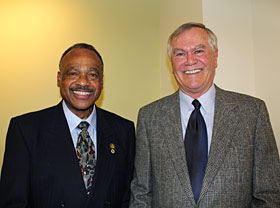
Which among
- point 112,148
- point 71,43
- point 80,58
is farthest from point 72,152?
point 71,43

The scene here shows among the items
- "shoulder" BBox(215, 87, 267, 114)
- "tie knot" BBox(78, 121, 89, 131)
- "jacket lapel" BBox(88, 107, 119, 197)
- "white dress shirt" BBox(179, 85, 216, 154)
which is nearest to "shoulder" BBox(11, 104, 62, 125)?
"tie knot" BBox(78, 121, 89, 131)

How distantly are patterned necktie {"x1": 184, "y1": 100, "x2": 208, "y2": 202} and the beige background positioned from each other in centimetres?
75

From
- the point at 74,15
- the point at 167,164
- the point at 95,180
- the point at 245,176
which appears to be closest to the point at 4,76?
the point at 74,15

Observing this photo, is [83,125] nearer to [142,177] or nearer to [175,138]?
[142,177]

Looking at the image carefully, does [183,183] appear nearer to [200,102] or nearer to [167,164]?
[167,164]

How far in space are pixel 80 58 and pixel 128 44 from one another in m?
1.05

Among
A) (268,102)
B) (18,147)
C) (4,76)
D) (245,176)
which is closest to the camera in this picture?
(245,176)

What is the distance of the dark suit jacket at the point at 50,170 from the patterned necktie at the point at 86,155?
0.04 metres

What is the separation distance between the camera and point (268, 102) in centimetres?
208

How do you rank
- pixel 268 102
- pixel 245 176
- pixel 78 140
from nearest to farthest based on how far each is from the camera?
pixel 245 176
pixel 78 140
pixel 268 102

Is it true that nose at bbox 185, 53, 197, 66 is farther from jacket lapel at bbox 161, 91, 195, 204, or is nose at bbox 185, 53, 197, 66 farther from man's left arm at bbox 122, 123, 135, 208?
man's left arm at bbox 122, 123, 135, 208

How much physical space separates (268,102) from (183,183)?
1155mm

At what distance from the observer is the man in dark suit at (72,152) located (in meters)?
1.48

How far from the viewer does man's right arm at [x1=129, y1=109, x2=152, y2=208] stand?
1563mm
